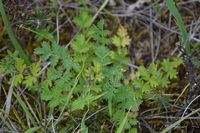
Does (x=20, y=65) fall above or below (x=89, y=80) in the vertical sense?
above

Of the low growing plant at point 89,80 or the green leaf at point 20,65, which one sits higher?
the green leaf at point 20,65

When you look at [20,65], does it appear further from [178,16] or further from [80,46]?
[178,16]

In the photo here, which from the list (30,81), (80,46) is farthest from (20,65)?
(80,46)

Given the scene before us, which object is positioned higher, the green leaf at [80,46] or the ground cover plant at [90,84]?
the green leaf at [80,46]

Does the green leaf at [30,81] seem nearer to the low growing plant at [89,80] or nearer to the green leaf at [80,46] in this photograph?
A: the low growing plant at [89,80]

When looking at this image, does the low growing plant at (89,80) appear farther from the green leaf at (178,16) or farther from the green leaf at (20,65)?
the green leaf at (178,16)

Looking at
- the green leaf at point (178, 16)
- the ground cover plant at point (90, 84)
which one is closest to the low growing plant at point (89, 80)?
the ground cover plant at point (90, 84)

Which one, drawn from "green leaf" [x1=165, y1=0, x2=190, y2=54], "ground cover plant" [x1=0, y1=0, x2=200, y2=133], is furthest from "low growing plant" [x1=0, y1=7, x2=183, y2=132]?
"green leaf" [x1=165, y1=0, x2=190, y2=54]

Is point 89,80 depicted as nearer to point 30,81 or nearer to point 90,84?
point 90,84
